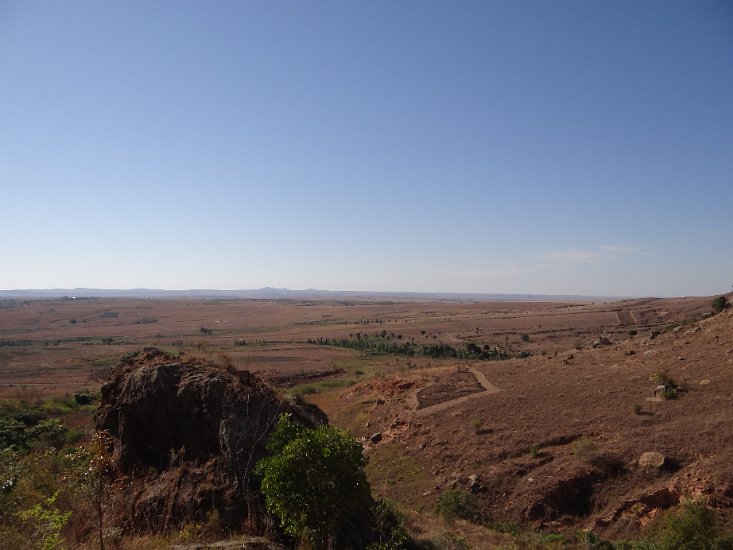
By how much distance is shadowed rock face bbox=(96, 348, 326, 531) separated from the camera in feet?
29.4

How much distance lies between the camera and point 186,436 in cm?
1045

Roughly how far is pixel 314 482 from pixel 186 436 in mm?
5191

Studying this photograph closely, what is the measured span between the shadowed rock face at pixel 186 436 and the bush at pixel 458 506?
24.4 ft

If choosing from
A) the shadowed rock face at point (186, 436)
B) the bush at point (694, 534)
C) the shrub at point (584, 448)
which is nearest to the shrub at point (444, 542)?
the shadowed rock face at point (186, 436)

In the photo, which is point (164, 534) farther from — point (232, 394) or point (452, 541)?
point (452, 541)

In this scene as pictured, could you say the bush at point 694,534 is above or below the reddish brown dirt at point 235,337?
above

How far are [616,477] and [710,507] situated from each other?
3.00 m

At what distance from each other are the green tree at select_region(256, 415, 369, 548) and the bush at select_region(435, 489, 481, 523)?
32.7 ft

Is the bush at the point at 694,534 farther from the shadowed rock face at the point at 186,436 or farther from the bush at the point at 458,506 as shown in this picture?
the shadowed rock face at the point at 186,436

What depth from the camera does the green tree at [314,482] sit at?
21.7ft

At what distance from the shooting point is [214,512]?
28.1ft

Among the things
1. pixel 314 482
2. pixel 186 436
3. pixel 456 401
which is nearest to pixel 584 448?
pixel 456 401

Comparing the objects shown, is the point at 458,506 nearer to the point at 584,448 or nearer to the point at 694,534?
the point at 584,448

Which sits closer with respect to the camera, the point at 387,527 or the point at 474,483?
the point at 387,527
